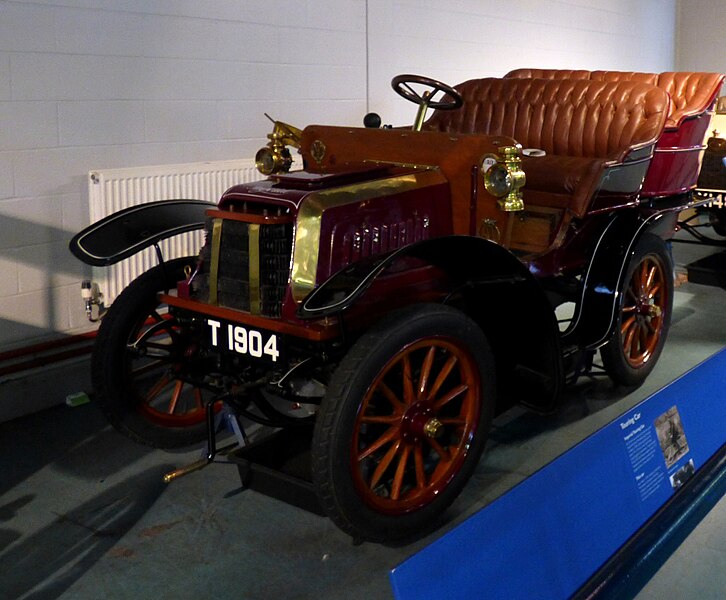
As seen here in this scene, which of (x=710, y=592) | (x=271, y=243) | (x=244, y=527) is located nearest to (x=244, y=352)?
(x=271, y=243)

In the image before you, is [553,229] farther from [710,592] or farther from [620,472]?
[710,592]

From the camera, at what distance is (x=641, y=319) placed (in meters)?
4.04

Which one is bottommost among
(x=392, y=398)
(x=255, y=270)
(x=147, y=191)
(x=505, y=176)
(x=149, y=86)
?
(x=392, y=398)

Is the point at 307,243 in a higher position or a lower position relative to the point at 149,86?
lower

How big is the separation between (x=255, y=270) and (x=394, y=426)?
69 cm

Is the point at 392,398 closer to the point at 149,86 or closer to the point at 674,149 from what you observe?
the point at 149,86

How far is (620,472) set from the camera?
258 cm

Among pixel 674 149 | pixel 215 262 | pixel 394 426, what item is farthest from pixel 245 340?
pixel 674 149

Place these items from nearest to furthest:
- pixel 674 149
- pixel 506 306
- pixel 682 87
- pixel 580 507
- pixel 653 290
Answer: pixel 580 507 → pixel 506 306 → pixel 653 290 → pixel 674 149 → pixel 682 87

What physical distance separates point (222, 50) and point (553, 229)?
1.93 meters

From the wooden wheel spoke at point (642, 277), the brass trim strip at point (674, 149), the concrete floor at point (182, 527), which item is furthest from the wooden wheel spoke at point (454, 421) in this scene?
the brass trim strip at point (674, 149)

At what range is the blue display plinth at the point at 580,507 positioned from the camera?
1954 millimetres

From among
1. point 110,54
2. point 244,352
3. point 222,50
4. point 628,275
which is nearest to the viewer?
point 244,352

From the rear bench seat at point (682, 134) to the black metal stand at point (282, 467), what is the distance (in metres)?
2.33
